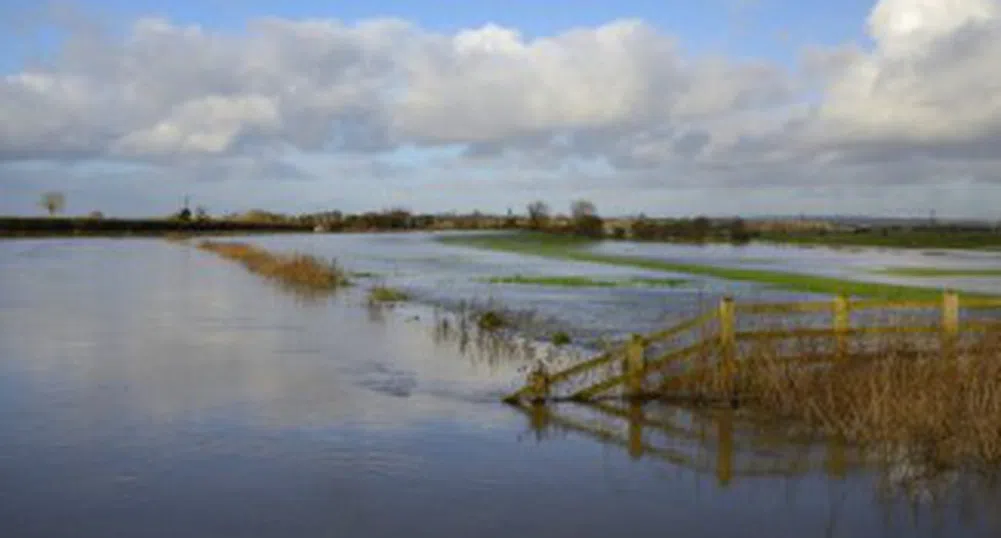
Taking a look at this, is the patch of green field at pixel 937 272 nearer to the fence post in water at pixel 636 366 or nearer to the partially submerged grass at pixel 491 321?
the partially submerged grass at pixel 491 321

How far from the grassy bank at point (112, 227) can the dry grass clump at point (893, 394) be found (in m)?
129

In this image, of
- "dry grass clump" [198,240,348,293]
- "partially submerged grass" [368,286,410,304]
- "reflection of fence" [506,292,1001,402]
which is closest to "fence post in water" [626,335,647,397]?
"reflection of fence" [506,292,1001,402]

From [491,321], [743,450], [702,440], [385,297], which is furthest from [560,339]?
[385,297]

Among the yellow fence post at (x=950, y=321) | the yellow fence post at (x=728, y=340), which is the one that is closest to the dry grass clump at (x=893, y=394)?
the yellow fence post at (x=728, y=340)

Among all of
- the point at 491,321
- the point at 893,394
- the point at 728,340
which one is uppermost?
the point at 728,340

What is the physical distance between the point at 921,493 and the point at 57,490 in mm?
9620

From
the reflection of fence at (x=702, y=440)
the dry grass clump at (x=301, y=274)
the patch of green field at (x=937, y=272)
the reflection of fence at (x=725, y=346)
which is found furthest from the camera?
the patch of green field at (x=937, y=272)

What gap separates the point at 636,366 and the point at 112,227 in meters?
151

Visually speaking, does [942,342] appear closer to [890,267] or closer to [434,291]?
[434,291]

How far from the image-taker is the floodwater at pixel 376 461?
1109 cm

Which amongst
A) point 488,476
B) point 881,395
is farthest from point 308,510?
point 881,395

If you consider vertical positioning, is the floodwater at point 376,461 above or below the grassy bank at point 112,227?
below

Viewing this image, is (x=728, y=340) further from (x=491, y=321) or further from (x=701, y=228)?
(x=701, y=228)

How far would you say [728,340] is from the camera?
16.5 m
